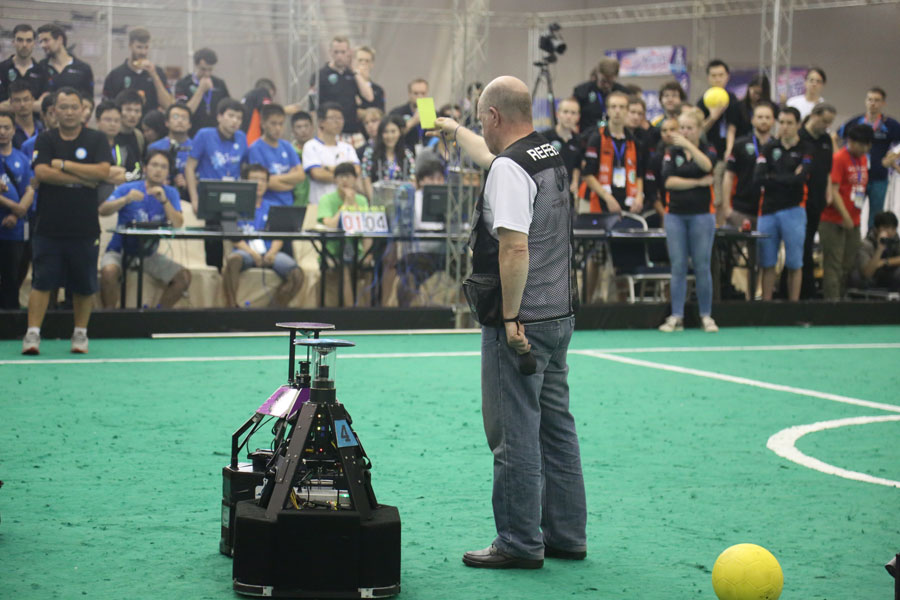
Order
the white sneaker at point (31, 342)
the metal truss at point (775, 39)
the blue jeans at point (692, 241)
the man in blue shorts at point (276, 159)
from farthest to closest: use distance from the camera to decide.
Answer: the metal truss at point (775, 39) → the man in blue shorts at point (276, 159) → the blue jeans at point (692, 241) → the white sneaker at point (31, 342)

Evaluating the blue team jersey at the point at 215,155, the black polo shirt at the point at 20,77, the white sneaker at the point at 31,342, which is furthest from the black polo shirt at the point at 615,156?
the white sneaker at the point at 31,342

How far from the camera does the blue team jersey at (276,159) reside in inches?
509

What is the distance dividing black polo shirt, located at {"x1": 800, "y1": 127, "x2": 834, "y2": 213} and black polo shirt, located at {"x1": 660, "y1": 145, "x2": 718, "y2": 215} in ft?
7.55

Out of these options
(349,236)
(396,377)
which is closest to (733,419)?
(396,377)

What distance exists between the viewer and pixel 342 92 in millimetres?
14977

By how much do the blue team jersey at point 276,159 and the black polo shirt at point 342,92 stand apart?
191cm

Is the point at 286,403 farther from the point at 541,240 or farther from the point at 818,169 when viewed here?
the point at 818,169

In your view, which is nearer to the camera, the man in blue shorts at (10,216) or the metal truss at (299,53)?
the man in blue shorts at (10,216)

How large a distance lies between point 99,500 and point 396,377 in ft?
13.3

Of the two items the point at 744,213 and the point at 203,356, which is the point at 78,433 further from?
the point at 744,213

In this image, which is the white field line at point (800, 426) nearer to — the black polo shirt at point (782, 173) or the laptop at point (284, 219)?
the laptop at point (284, 219)

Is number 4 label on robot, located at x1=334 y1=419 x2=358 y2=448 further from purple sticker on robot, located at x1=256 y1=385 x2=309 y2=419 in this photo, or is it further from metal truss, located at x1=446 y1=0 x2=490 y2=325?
metal truss, located at x1=446 y1=0 x2=490 y2=325

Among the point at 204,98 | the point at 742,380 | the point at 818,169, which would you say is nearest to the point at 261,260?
the point at 204,98

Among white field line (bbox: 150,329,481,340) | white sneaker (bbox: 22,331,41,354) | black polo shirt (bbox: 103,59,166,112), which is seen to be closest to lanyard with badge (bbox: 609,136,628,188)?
white field line (bbox: 150,329,481,340)
